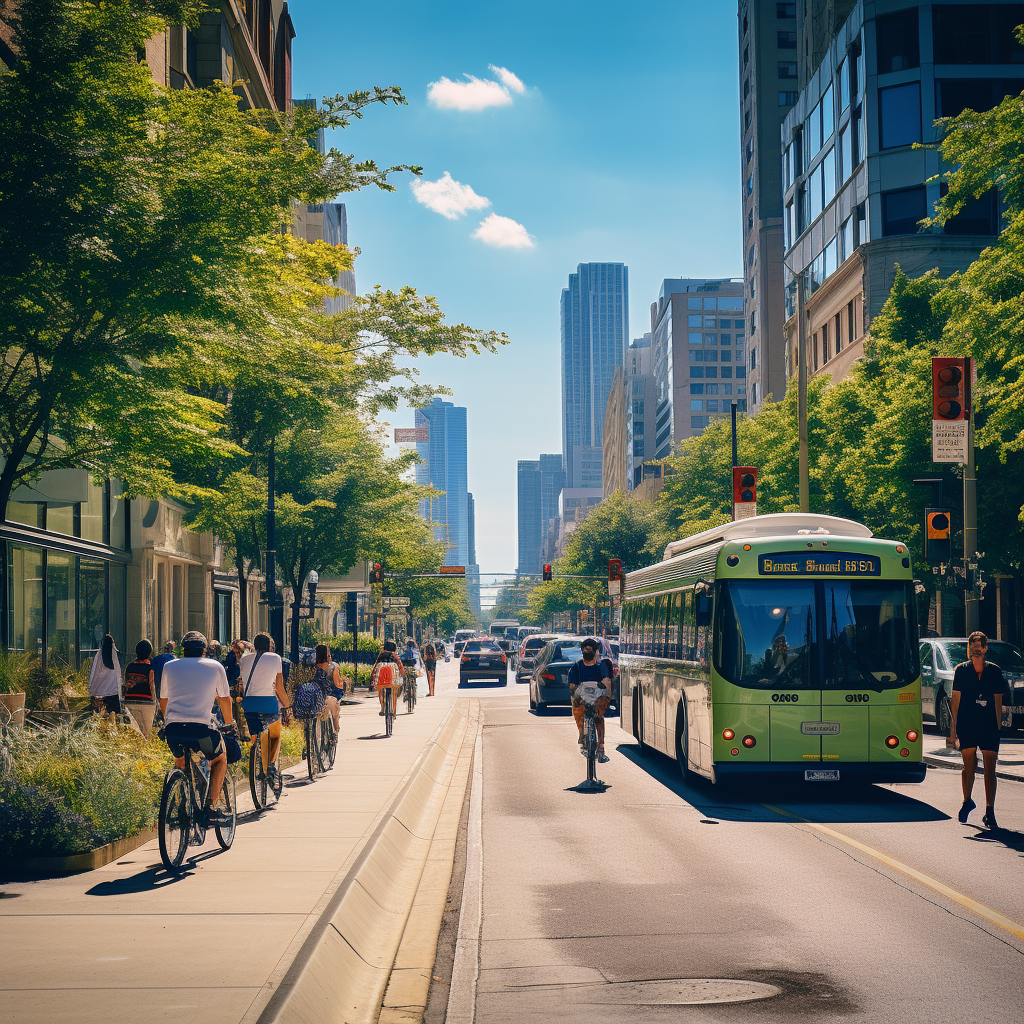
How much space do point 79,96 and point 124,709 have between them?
36.4 ft

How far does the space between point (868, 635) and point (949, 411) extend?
17.7 feet

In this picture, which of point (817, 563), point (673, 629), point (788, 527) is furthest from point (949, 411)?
point (673, 629)

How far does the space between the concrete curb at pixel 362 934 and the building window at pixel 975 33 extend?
5126cm

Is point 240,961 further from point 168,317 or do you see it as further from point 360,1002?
point 168,317

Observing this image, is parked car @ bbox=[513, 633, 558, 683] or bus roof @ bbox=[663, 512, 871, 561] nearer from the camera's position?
bus roof @ bbox=[663, 512, 871, 561]

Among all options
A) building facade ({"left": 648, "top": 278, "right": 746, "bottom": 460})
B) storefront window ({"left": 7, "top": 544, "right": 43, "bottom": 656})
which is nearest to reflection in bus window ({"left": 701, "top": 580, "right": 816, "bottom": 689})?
storefront window ({"left": 7, "top": 544, "right": 43, "bottom": 656})

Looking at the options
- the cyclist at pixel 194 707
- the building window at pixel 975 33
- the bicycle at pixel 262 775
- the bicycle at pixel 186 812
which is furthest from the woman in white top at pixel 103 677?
the building window at pixel 975 33

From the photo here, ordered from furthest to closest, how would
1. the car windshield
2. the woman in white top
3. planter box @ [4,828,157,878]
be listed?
1. the car windshield
2. the woman in white top
3. planter box @ [4,828,157,878]

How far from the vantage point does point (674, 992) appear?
6559 millimetres

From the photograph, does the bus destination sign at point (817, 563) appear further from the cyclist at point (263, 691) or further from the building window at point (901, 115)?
the building window at point (901, 115)

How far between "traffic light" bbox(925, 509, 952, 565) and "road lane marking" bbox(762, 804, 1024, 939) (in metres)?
7.90

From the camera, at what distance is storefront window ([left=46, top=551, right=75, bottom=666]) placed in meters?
26.0

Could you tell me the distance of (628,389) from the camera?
19038 centimetres

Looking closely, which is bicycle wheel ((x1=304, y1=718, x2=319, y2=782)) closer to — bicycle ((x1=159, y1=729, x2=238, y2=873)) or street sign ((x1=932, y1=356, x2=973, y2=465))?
bicycle ((x1=159, y1=729, x2=238, y2=873))
